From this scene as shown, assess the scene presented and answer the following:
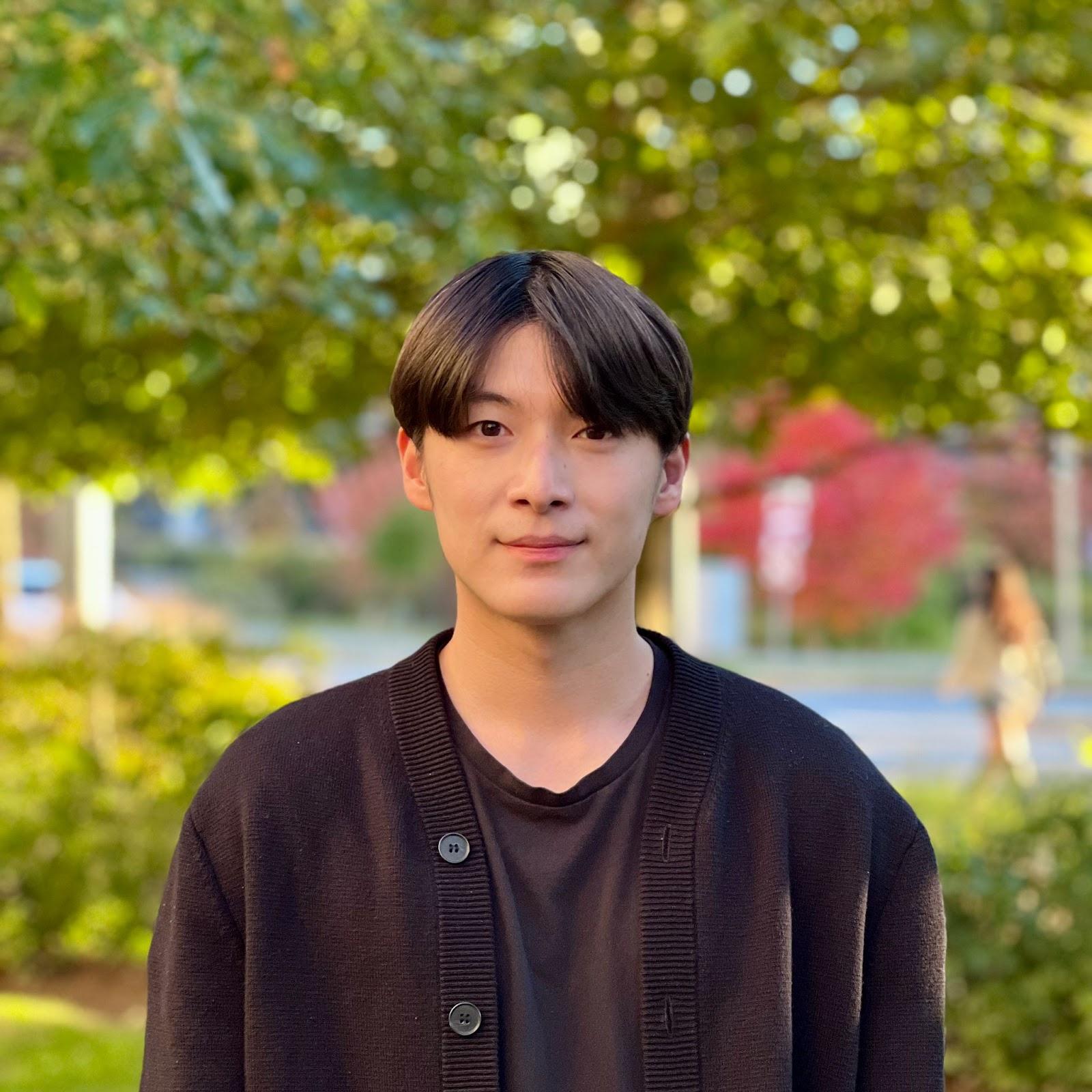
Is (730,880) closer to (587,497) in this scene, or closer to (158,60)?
(587,497)

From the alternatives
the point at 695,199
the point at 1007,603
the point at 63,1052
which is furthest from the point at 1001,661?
the point at 63,1052

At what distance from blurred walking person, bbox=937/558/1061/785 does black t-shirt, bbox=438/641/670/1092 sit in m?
10.6

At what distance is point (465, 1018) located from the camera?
151cm

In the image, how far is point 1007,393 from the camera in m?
5.66

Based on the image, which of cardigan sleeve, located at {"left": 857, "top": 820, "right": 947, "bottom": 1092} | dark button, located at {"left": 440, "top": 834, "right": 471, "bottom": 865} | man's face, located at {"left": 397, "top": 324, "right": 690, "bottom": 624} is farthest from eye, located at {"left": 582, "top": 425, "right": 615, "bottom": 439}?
cardigan sleeve, located at {"left": 857, "top": 820, "right": 947, "bottom": 1092}

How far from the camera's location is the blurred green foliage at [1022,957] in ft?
16.8

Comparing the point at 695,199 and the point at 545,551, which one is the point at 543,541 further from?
the point at 695,199

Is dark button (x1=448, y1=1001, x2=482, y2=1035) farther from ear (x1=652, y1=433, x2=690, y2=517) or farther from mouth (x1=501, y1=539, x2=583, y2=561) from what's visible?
ear (x1=652, y1=433, x2=690, y2=517)

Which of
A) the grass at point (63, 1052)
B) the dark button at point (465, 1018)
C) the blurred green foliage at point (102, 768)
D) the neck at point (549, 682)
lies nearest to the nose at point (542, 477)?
the neck at point (549, 682)

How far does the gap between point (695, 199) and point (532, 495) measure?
13.8ft

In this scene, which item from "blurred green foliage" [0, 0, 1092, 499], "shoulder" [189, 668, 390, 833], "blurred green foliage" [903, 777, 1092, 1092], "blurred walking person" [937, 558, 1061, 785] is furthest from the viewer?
"blurred walking person" [937, 558, 1061, 785]

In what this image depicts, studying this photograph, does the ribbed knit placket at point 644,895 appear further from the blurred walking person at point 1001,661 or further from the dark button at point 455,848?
the blurred walking person at point 1001,661

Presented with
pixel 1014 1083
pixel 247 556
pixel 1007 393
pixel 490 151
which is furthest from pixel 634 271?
pixel 247 556

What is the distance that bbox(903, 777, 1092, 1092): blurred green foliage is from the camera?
16.8 feet
